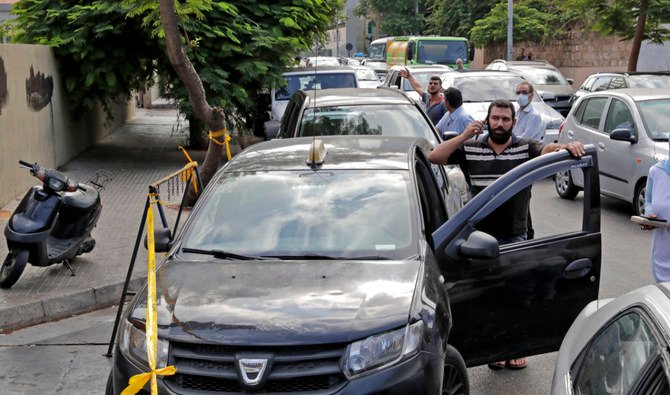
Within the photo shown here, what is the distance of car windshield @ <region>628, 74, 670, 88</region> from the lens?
18.8 meters

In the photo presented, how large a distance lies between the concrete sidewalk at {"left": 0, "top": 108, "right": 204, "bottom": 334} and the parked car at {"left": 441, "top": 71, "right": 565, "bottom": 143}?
513cm

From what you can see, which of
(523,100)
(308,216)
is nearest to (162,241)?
(308,216)

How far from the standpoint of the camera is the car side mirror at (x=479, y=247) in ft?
17.1

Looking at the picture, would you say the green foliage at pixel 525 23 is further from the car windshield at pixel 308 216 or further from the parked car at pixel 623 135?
the car windshield at pixel 308 216

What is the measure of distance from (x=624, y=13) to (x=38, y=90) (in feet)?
52.2

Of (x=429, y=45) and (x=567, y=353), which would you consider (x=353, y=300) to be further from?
(x=429, y=45)

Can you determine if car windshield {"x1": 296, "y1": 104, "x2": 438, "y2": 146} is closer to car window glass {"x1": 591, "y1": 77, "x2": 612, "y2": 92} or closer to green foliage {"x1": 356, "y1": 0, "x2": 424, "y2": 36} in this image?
car window glass {"x1": 591, "y1": 77, "x2": 612, "y2": 92}

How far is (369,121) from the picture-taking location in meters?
10.1

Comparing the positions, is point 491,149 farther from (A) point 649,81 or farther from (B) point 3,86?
(A) point 649,81

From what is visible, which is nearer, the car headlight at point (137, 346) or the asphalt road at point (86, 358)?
the car headlight at point (137, 346)

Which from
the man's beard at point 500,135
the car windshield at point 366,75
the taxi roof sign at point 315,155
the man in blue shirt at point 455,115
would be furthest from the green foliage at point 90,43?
the car windshield at point 366,75

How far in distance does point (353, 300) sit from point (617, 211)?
31.2 ft

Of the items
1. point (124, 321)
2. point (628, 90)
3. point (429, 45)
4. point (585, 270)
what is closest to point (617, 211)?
point (628, 90)

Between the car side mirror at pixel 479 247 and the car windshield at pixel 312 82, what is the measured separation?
43.2 feet
